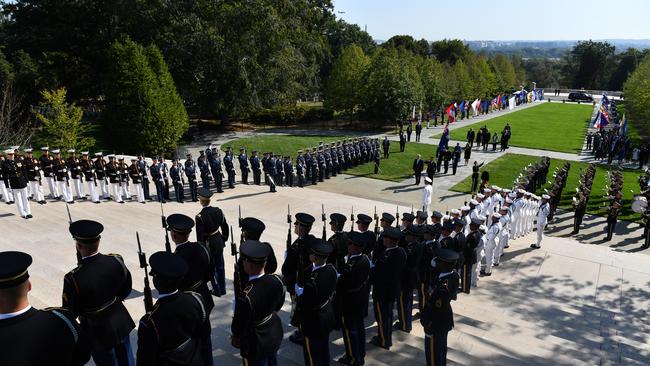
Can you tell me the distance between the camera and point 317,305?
219 inches

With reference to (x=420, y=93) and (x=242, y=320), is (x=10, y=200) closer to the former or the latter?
(x=242, y=320)

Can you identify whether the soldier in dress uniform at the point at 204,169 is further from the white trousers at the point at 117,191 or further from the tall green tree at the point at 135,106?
the tall green tree at the point at 135,106

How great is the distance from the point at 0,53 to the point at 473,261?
39.5m

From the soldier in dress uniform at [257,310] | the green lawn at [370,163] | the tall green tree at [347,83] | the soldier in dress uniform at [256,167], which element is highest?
the tall green tree at [347,83]

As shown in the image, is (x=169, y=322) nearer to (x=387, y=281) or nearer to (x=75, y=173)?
(x=387, y=281)

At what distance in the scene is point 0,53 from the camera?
34.7m

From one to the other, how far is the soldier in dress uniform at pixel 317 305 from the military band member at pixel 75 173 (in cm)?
1206

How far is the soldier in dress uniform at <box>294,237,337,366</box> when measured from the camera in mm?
5527

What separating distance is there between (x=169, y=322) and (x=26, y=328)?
3.86 feet

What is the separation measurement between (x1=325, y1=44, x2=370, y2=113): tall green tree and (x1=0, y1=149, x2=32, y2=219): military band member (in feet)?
97.2

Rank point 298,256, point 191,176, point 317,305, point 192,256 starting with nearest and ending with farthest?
point 317,305
point 192,256
point 298,256
point 191,176

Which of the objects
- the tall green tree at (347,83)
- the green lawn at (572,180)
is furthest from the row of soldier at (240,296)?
the tall green tree at (347,83)

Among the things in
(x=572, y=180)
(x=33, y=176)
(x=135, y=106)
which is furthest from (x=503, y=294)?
(x=135, y=106)

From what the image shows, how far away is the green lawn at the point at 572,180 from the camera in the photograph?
18.9 meters
